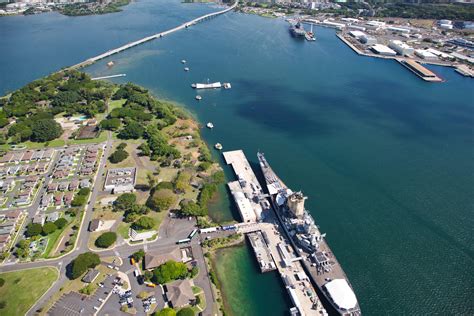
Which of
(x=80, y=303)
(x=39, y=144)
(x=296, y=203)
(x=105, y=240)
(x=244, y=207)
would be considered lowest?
(x=80, y=303)

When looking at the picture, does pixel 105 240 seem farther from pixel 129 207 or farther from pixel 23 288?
pixel 23 288

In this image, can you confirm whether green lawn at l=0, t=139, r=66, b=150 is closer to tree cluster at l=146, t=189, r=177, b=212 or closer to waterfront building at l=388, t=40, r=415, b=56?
tree cluster at l=146, t=189, r=177, b=212

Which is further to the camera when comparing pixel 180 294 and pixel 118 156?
pixel 118 156

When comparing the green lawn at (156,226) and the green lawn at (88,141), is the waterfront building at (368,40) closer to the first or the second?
the green lawn at (88,141)

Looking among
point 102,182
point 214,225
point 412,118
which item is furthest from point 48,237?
point 412,118

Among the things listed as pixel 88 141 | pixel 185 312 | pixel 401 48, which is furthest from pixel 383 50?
pixel 185 312

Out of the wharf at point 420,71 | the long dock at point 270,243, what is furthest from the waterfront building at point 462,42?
the long dock at point 270,243
